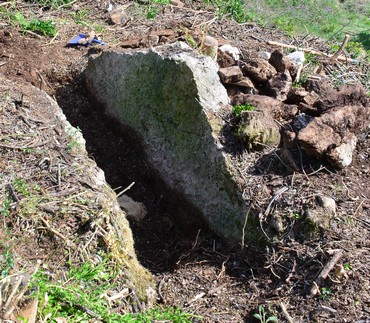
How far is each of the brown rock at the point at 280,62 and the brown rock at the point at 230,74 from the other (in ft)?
1.71

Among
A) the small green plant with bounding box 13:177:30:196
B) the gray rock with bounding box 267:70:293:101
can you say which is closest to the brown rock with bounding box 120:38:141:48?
the gray rock with bounding box 267:70:293:101

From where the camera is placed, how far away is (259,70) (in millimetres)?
5555

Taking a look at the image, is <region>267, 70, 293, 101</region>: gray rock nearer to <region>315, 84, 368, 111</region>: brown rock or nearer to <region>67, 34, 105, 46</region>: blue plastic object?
<region>315, 84, 368, 111</region>: brown rock

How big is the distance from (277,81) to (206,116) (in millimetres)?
1021

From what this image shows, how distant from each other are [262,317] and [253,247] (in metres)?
0.69

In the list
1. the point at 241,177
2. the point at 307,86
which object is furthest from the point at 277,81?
the point at 241,177

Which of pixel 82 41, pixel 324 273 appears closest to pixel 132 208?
pixel 324 273

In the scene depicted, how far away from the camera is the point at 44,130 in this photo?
4762mm

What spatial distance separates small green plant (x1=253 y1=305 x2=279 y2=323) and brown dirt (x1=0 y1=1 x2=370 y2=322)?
53 millimetres

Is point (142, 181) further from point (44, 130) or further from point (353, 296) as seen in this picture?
point (353, 296)

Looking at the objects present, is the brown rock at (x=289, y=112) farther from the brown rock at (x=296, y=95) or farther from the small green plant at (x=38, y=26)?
the small green plant at (x=38, y=26)

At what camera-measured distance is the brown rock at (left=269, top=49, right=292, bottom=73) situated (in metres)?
5.67

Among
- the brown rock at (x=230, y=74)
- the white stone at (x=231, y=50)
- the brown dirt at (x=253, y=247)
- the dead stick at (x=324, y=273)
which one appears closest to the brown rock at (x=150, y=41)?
the white stone at (x=231, y=50)

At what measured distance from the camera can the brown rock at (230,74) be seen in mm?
5371
